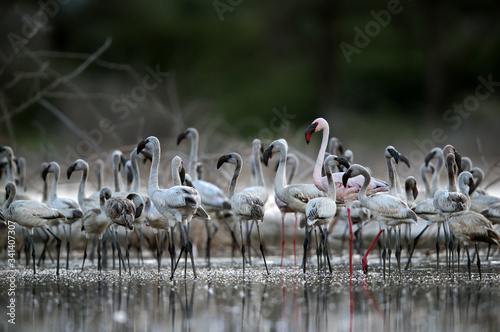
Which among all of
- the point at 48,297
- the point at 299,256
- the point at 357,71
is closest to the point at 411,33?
the point at 357,71

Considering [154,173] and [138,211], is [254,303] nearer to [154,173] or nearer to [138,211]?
[154,173]

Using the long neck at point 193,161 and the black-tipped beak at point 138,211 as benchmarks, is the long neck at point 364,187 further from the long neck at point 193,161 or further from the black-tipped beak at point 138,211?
the long neck at point 193,161

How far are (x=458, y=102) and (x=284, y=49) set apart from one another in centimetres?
534

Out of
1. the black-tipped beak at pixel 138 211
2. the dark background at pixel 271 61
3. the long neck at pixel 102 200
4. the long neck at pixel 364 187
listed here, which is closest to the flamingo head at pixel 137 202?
the black-tipped beak at pixel 138 211

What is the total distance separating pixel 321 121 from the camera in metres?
10.5

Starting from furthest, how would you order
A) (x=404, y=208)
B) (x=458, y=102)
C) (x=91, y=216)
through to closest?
(x=458, y=102), (x=91, y=216), (x=404, y=208)

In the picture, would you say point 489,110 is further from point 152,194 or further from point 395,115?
point 152,194
